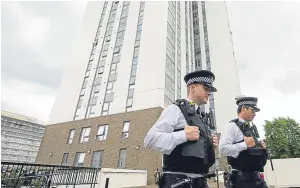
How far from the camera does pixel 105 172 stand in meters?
11.5

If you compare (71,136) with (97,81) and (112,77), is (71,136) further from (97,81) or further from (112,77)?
(112,77)

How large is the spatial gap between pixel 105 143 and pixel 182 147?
55.3 ft

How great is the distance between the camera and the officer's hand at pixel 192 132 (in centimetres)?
197

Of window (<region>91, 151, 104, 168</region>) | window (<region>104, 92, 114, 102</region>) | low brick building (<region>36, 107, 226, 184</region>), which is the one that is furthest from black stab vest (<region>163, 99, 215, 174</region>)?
window (<region>104, 92, 114, 102</region>)

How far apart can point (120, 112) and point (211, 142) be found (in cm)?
1695

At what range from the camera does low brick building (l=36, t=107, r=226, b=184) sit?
53.2 feet

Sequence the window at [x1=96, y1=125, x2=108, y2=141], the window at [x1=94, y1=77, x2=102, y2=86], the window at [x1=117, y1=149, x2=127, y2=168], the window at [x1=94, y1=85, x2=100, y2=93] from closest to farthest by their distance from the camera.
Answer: the window at [x1=117, y1=149, x2=127, y2=168] → the window at [x1=96, y1=125, x2=108, y2=141] → the window at [x1=94, y1=85, x2=100, y2=93] → the window at [x1=94, y1=77, x2=102, y2=86]

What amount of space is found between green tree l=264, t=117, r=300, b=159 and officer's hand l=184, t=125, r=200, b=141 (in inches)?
905

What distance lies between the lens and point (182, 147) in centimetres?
200

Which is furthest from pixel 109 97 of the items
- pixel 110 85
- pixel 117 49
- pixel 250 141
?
pixel 250 141

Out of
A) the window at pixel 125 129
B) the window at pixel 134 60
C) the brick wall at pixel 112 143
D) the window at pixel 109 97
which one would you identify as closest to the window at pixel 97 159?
the brick wall at pixel 112 143

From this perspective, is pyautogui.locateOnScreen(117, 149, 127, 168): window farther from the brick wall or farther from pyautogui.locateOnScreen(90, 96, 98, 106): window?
pyautogui.locateOnScreen(90, 96, 98, 106): window

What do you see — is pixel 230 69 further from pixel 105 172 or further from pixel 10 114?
pixel 10 114

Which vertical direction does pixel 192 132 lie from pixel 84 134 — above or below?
below
